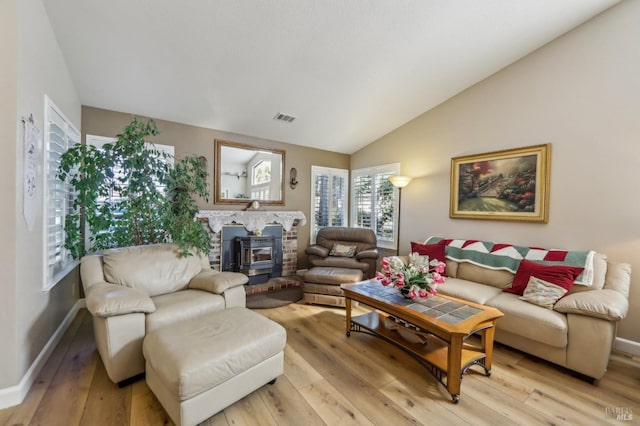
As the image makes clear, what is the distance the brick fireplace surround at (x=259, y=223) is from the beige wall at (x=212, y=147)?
0.62 feet

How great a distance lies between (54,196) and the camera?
8.07ft

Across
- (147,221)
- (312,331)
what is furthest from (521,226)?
(147,221)

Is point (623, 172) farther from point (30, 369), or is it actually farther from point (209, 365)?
point (30, 369)

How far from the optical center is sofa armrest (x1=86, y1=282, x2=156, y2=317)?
1.83 meters

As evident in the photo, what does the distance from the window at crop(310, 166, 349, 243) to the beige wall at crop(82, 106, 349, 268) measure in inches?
4.6

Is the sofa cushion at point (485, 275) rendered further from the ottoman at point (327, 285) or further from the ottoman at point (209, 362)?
the ottoman at point (209, 362)

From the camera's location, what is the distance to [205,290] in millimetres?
2607

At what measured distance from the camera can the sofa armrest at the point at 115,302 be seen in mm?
1834

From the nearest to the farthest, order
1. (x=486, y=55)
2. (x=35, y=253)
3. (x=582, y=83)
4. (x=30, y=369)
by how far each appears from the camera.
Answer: (x=30, y=369), (x=35, y=253), (x=582, y=83), (x=486, y=55)

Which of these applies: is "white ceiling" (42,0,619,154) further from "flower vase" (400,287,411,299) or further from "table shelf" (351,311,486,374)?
"table shelf" (351,311,486,374)

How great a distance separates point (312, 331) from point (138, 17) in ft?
11.1

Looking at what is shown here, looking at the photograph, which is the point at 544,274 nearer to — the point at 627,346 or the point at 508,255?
the point at 508,255

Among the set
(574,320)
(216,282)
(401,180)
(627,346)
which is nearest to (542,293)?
(574,320)

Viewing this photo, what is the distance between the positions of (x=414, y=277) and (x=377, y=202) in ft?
9.43
